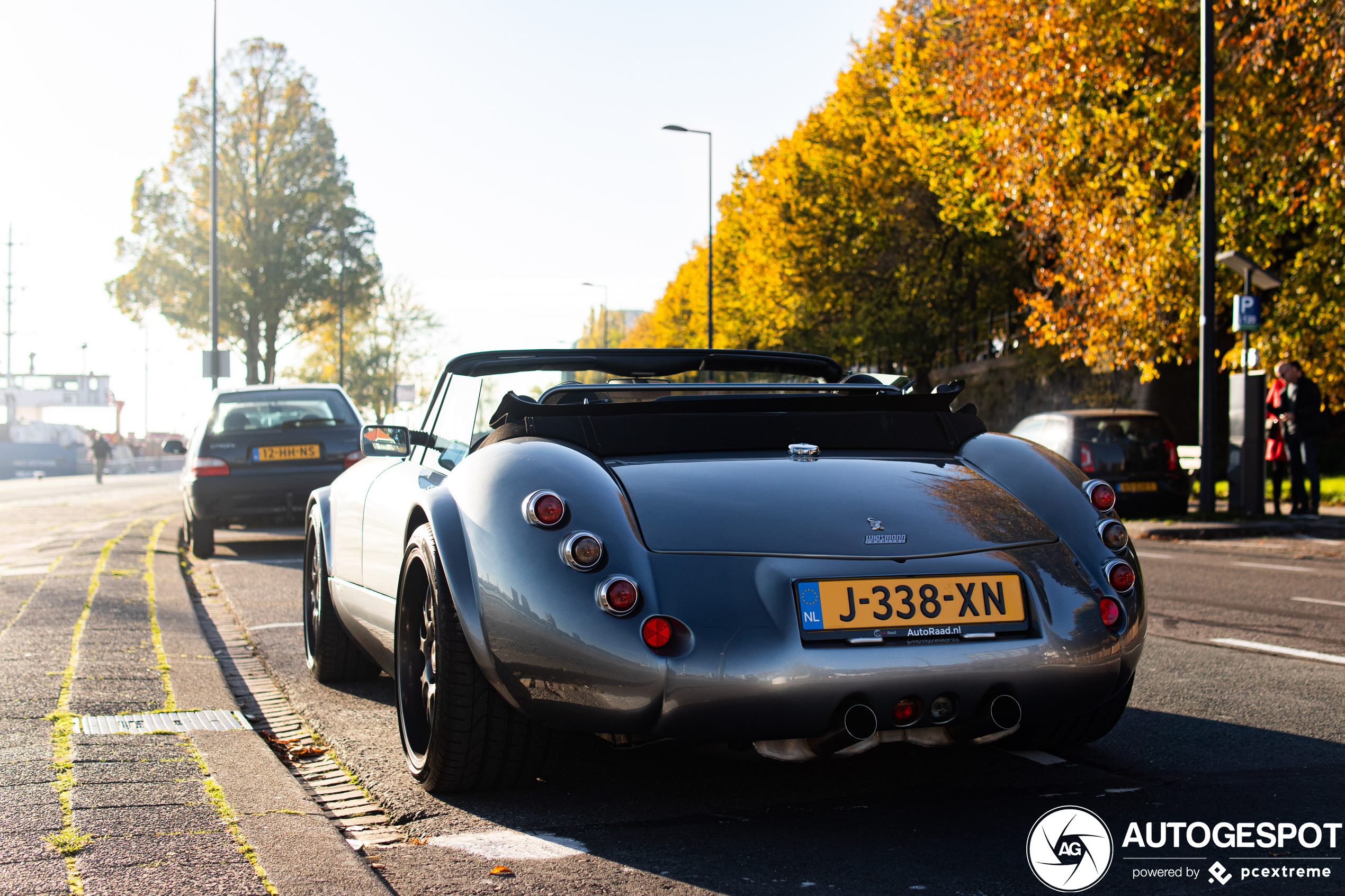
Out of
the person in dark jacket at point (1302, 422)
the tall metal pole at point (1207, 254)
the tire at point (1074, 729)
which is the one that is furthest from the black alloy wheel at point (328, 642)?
the person in dark jacket at point (1302, 422)

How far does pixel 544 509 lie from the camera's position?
3355 millimetres

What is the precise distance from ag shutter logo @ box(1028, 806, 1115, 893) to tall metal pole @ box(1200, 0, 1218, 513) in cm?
1226

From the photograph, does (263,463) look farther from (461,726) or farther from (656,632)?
(656,632)

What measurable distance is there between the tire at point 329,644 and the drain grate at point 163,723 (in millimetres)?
613

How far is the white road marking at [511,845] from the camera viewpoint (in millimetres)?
3133

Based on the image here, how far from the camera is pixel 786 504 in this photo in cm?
341

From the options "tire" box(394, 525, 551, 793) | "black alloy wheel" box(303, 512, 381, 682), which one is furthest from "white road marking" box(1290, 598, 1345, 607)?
"tire" box(394, 525, 551, 793)

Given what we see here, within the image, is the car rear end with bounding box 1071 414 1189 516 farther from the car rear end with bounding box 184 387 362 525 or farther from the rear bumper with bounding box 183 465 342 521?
the rear bumper with bounding box 183 465 342 521

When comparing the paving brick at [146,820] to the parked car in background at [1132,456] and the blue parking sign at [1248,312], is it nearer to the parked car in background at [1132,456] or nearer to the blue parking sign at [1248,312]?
the parked car in background at [1132,456]

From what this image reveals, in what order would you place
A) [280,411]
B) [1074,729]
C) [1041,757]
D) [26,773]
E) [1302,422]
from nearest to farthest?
[1074,729] → [26,773] → [1041,757] → [280,411] → [1302,422]

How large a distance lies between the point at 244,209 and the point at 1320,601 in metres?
44.1

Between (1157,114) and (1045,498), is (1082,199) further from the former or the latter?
(1045,498)

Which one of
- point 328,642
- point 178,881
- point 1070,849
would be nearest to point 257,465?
point 328,642

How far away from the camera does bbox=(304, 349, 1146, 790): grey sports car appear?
3127 mm
